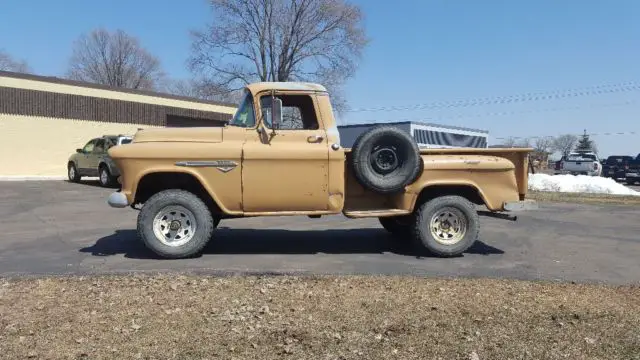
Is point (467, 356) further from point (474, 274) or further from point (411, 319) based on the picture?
point (474, 274)

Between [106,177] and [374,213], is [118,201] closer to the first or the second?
[374,213]

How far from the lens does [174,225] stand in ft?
23.1

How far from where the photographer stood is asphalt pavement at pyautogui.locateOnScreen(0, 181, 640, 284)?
6566 mm

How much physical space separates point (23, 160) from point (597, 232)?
2361 centimetres

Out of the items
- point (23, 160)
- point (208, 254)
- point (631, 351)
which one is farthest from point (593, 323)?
point (23, 160)

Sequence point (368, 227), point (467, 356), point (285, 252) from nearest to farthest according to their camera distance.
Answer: point (467, 356) < point (285, 252) < point (368, 227)

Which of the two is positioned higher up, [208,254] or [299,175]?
[299,175]

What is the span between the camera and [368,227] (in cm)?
1033

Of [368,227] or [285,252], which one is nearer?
[285,252]

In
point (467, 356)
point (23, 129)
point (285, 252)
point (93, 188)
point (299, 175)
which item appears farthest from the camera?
point (23, 129)

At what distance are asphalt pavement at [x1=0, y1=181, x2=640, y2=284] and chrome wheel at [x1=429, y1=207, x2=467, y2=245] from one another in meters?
0.31

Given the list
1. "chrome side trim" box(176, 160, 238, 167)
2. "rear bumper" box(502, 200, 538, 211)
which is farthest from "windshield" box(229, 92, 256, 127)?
"rear bumper" box(502, 200, 538, 211)

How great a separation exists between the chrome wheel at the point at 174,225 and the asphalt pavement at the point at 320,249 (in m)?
0.30

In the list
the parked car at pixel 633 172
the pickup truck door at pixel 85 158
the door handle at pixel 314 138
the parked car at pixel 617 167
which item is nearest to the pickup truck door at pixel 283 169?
the door handle at pixel 314 138
